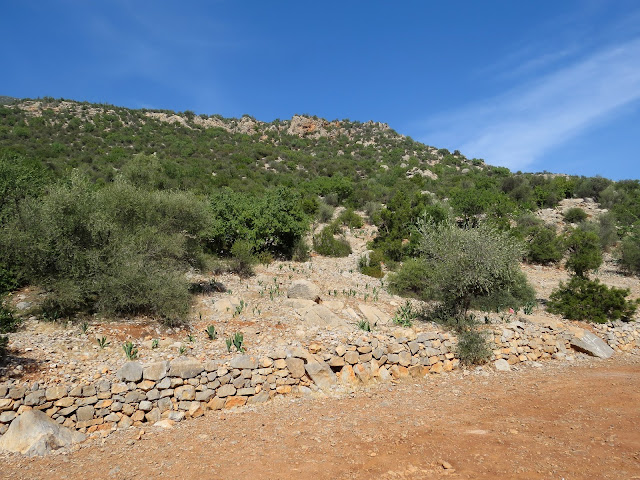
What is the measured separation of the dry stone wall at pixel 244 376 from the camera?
6578 millimetres

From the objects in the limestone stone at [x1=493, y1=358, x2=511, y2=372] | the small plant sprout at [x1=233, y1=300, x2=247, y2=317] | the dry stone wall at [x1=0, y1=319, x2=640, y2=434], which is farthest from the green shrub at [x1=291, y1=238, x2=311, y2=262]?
the limestone stone at [x1=493, y1=358, x2=511, y2=372]

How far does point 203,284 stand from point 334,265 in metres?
8.37

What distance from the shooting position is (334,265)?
20.9 metres

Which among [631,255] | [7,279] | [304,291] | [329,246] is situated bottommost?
[304,291]

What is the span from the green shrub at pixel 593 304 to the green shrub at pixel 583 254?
4286 mm

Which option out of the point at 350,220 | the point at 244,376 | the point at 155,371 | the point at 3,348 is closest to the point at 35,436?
the point at 155,371

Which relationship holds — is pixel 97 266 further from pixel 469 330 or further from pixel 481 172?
pixel 481 172

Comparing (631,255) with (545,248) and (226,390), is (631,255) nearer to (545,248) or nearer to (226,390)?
(545,248)

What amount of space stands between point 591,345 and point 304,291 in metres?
9.56

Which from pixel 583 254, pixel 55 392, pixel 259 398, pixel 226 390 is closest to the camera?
pixel 55 392

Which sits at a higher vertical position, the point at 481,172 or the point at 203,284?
the point at 481,172

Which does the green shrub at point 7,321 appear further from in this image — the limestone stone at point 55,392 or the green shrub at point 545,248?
the green shrub at point 545,248

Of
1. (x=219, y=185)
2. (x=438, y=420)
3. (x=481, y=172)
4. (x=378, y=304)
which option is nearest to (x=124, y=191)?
(x=378, y=304)

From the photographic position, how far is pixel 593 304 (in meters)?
13.9
